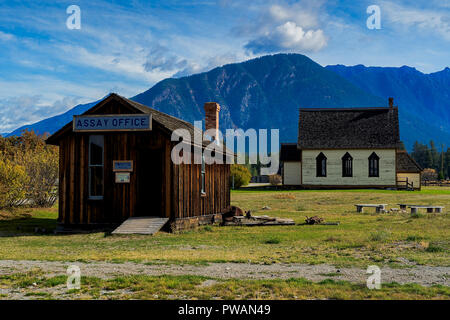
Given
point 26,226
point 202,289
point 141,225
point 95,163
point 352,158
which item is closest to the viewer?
point 202,289

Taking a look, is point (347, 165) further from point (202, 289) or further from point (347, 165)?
point (202, 289)

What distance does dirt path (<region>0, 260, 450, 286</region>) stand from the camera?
363 inches

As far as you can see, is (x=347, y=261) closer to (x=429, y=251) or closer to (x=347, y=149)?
(x=429, y=251)

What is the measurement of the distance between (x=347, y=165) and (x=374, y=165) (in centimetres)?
324

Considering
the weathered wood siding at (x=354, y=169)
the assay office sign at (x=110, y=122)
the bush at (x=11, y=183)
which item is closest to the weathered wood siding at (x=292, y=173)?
the weathered wood siding at (x=354, y=169)

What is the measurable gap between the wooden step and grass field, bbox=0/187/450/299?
50 cm

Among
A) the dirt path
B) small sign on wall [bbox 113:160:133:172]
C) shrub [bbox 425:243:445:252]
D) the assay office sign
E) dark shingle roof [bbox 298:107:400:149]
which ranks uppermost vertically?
dark shingle roof [bbox 298:107:400:149]

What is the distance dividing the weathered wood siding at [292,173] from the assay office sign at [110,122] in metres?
41.4

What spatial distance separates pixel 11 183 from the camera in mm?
26234

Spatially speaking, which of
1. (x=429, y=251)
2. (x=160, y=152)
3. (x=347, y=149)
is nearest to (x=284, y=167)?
(x=347, y=149)

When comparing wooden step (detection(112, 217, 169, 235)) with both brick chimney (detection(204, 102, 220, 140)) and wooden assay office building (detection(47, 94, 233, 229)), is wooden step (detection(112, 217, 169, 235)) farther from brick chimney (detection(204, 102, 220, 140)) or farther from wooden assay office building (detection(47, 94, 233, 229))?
brick chimney (detection(204, 102, 220, 140))

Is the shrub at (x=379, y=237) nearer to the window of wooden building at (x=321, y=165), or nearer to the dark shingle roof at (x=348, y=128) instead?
the dark shingle roof at (x=348, y=128)

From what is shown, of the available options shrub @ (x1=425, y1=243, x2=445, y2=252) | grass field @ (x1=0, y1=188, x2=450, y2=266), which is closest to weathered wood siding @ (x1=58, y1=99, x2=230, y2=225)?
grass field @ (x1=0, y1=188, x2=450, y2=266)

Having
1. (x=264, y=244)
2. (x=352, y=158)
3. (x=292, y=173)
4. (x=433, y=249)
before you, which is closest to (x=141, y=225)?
(x=264, y=244)
